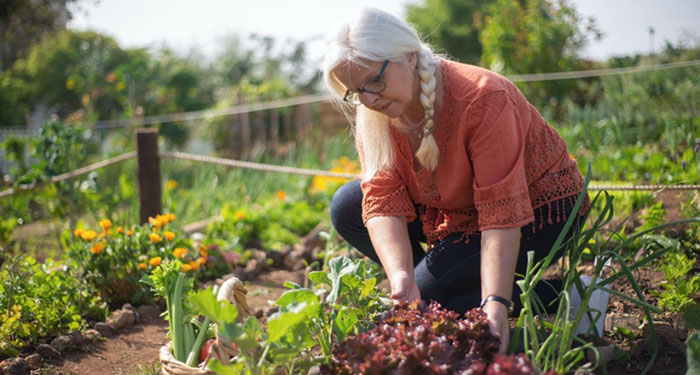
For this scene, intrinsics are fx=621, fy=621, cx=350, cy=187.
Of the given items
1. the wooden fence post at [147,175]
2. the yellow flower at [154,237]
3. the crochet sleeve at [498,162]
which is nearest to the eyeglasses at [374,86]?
the crochet sleeve at [498,162]

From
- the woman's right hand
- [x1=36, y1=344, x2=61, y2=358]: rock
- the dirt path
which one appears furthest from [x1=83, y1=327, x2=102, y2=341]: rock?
the woman's right hand

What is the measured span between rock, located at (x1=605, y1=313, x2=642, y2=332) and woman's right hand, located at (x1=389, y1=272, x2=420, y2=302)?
76cm

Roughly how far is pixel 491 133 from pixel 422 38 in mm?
465

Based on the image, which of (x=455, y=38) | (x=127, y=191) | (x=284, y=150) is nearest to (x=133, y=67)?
(x=284, y=150)

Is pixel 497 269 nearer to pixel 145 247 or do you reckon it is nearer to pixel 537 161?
pixel 537 161

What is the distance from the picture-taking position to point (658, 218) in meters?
2.70

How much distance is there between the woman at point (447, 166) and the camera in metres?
1.73

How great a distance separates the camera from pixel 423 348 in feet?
4.59

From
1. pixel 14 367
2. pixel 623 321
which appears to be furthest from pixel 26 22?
pixel 623 321

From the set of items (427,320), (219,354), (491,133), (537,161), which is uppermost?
(491,133)

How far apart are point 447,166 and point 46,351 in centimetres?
160

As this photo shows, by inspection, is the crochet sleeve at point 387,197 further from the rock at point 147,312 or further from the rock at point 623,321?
the rock at point 147,312

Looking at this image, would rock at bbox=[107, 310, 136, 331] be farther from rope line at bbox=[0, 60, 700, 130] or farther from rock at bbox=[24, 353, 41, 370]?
rope line at bbox=[0, 60, 700, 130]

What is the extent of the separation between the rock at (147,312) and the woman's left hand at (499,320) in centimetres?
173
